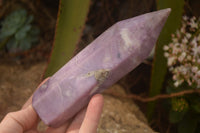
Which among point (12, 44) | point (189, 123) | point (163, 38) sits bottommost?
A: point (189, 123)

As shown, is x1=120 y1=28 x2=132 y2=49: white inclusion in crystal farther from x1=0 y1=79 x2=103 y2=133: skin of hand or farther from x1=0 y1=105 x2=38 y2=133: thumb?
x1=0 y1=105 x2=38 y2=133: thumb

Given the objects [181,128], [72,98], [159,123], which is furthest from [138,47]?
[159,123]

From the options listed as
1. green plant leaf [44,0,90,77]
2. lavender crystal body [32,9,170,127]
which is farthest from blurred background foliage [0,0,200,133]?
lavender crystal body [32,9,170,127]

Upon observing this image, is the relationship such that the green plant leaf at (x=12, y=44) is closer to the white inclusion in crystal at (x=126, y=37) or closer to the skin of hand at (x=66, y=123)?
the skin of hand at (x=66, y=123)

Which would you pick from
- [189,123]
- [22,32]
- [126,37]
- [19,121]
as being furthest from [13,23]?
[189,123]

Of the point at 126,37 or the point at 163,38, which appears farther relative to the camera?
the point at 163,38

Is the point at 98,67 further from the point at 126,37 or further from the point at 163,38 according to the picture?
the point at 163,38

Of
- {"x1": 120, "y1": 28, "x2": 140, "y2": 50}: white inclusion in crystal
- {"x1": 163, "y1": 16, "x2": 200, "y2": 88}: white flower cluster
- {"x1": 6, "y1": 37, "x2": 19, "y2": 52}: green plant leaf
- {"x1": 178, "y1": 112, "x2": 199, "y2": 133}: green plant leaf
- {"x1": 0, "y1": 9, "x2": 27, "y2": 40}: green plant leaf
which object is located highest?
{"x1": 120, "y1": 28, "x2": 140, "y2": 50}: white inclusion in crystal
